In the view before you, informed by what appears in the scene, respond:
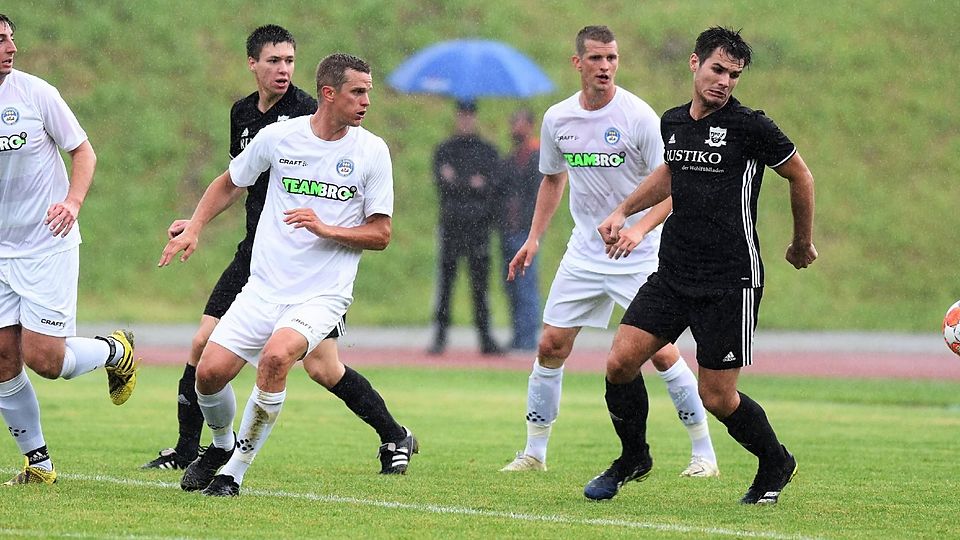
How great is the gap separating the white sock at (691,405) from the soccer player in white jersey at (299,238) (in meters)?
2.23

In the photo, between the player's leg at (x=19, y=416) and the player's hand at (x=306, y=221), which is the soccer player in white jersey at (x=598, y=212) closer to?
the player's hand at (x=306, y=221)

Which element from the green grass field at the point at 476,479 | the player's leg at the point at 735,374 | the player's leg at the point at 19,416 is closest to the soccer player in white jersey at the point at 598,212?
the green grass field at the point at 476,479

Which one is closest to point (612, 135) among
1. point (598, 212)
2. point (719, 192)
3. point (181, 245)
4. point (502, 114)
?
point (598, 212)

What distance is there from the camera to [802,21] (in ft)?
90.2

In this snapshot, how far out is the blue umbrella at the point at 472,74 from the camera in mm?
18750

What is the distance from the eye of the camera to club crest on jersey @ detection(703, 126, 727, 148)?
727cm

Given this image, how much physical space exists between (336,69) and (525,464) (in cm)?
283

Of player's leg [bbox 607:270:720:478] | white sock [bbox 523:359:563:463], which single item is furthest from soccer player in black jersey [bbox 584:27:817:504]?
white sock [bbox 523:359:563:463]

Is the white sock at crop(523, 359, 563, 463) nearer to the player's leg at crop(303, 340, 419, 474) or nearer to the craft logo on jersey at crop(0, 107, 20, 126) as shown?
the player's leg at crop(303, 340, 419, 474)

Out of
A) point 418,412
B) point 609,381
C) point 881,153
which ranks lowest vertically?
point 418,412

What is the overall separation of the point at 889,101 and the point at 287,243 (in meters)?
20.4

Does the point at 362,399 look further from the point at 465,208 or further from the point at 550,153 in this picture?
the point at 465,208

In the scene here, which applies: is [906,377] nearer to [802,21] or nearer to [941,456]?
[941,456]

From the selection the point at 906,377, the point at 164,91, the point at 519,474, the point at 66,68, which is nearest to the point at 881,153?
the point at 906,377
